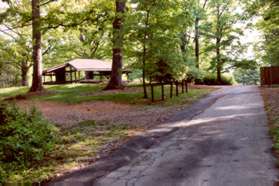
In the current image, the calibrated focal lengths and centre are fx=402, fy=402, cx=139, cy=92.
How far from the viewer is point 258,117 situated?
12.2m

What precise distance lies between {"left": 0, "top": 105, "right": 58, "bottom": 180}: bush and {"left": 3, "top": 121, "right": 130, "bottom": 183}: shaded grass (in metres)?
0.21

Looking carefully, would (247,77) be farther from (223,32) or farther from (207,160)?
(207,160)

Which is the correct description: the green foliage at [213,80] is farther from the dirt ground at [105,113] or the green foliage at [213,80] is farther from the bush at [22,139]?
the bush at [22,139]

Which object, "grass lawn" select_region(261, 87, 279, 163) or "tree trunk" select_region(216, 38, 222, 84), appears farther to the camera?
"tree trunk" select_region(216, 38, 222, 84)

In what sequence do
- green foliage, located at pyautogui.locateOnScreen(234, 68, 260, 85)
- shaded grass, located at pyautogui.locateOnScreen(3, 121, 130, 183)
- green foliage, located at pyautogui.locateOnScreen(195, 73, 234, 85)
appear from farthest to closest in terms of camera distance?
A: green foliage, located at pyautogui.locateOnScreen(234, 68, 260, 85) → green foliage, located at pyautogui.locateOnScreen(195, 73, 234, 85) → shaded grass, located at pyautogui.locateOnScreen(3, 121, 130, 183)

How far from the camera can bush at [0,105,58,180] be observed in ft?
25.6

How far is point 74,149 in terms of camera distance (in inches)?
354

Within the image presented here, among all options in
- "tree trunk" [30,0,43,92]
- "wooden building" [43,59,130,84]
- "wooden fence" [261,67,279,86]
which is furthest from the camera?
"wooden building" [43,59,130,84]

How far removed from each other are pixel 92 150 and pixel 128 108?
8167mm

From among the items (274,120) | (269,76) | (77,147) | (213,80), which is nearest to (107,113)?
(77,147)

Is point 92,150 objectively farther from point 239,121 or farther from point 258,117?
point 258,117

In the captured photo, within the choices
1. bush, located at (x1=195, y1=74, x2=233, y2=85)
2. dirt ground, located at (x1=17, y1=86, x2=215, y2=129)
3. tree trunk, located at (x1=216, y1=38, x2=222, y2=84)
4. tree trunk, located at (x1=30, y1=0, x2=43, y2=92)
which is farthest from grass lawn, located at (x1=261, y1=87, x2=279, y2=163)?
tree trunk, located at (x1=216, y1=38, x2=222, y2=84)

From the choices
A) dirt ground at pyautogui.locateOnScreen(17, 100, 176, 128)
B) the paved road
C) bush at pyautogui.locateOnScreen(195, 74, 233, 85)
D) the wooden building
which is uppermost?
the wooden building

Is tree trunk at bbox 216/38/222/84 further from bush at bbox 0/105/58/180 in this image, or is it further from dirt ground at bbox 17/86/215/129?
bush at bbox 0/105/58/180
